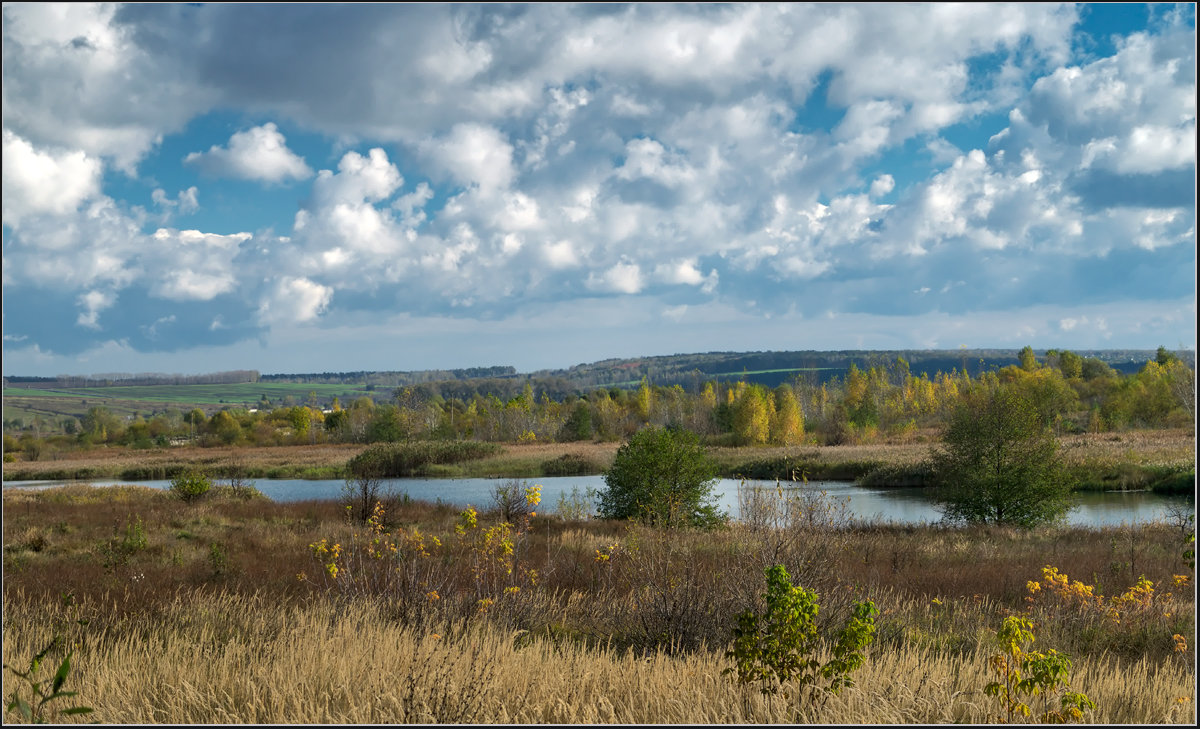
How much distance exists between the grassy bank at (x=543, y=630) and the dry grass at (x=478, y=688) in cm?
2

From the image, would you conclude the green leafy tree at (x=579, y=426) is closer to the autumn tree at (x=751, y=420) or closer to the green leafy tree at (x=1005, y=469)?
the autumn tree at (x=751, y=420)

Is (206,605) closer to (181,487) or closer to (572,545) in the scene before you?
(572,545)

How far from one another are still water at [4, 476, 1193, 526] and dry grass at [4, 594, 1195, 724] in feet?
53.8

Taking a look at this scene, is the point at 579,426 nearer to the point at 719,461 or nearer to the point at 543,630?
the point at 719,461

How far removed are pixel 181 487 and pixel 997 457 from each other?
2849 cm

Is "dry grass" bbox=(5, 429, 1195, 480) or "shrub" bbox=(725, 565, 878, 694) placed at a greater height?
"shrub" bbox=(725, 565, 878, 694)

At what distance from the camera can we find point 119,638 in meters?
7.52

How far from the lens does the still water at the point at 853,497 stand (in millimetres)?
30172

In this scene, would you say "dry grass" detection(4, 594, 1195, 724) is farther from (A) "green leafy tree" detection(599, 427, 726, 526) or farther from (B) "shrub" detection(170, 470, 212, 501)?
(B) "shrub" detection(170, 470, 212, 501)

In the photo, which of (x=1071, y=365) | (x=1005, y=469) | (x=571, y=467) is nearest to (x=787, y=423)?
(x=571, y=467)

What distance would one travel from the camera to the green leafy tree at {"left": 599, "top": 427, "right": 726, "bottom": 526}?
2459 centimetres

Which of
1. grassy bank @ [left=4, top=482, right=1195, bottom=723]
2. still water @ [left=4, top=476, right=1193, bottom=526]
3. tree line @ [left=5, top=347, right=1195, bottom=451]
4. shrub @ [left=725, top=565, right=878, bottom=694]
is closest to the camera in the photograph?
shrub @ [left=725, top=565, right=878, bottom=694]

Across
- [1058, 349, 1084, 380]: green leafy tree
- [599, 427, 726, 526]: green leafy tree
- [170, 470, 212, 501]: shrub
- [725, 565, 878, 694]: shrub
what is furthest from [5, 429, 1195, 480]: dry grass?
[1058, 349, 1084, 380]: green leafy tree

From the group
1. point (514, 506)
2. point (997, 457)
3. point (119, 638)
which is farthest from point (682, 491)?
point (119, 638)
